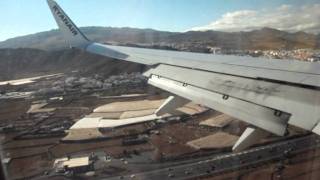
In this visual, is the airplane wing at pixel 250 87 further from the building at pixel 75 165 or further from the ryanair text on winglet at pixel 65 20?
the building at pixel 75 165

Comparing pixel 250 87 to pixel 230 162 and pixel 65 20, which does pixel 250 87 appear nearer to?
pixel 65 20

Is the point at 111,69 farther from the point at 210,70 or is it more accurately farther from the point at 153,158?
the point at 210,70

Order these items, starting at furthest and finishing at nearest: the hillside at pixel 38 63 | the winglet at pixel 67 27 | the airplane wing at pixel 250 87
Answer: the hillside at pixel 38 63 → the winglet at pixel 67 27 → the airplane wing at pixel 250 87

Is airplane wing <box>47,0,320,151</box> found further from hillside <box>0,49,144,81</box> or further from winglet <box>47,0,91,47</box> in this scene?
hillside <box>0,49,144,81</box>

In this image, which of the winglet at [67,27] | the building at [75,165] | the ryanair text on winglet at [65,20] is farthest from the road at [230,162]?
the ryanair text on winglet at [65,20]

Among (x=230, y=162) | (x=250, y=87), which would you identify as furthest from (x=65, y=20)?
(x=230, y=162)

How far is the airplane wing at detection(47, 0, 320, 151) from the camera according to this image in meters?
1.74

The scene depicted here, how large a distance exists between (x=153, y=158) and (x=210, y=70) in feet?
17.3

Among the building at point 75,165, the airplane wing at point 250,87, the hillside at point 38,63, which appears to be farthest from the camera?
the hillside at point 38,63

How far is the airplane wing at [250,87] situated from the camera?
1.74m

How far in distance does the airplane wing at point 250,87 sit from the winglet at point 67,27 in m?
1.15

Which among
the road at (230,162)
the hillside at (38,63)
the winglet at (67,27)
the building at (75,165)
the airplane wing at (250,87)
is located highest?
the winglet at (67,27)

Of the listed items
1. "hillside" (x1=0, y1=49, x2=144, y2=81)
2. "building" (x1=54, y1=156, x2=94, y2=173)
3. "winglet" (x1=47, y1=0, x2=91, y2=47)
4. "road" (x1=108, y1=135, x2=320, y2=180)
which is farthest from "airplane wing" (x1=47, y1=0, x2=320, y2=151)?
"hillside" (x1=0, y1=49, x2=144, y2=81)

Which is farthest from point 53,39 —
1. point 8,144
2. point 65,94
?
point 8,144
